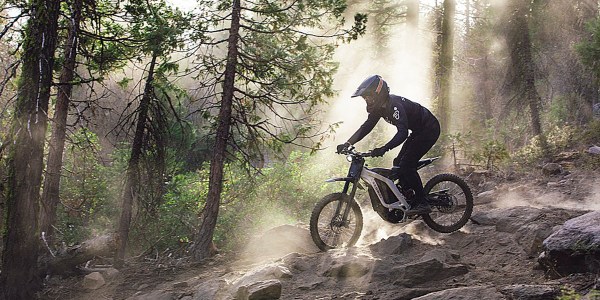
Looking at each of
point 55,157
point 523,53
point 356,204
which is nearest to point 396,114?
point 356,204

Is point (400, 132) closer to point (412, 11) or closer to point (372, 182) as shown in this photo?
point (372, 182)

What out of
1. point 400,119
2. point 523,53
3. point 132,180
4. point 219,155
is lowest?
point 132,180

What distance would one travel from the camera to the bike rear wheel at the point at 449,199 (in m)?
7.83

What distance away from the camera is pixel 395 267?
6.25m

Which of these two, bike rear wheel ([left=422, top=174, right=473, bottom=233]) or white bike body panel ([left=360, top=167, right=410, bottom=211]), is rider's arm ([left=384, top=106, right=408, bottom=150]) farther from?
bike rear wheel ([left=422, top=174, right=473, bottom=233])

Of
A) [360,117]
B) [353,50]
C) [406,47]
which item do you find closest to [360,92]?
[406,47]

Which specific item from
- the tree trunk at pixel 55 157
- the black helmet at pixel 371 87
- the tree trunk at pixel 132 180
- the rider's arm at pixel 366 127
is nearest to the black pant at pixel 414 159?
the rider's arm at pixel 366 127

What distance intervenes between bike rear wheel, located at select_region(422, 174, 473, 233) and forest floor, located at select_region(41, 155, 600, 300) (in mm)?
167

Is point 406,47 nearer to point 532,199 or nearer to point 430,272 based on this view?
point 532,199

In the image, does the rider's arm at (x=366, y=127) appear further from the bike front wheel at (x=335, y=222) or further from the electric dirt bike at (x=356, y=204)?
the bike front wheel at (x=335, y=222)

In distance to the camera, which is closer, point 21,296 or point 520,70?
point 21,296

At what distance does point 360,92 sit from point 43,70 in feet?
16.8

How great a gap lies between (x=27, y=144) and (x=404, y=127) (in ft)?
19.5

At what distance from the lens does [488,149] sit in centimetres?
1443
